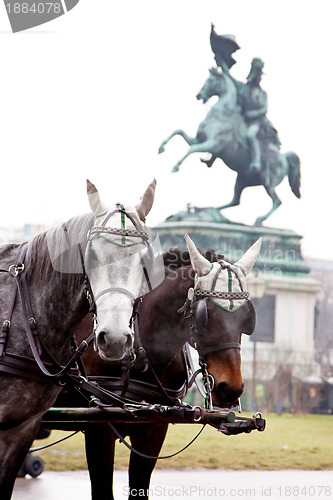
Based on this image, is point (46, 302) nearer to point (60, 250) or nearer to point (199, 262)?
point (60, 250)

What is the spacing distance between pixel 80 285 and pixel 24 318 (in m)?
0.31

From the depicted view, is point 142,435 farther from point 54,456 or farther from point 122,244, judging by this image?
point 54,456

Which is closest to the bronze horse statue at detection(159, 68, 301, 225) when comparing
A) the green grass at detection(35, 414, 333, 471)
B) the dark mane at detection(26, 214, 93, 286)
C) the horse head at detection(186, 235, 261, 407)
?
A: the green grass at detection(35, 414, 333, 471)

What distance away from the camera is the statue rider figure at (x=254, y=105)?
2319 cm

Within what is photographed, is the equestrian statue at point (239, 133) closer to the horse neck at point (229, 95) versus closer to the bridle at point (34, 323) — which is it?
the horse neck at point (229, 95)

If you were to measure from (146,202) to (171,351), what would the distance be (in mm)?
1676

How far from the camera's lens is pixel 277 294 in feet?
72.9

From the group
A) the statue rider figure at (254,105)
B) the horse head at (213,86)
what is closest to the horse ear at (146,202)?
the horse head at (213,86)

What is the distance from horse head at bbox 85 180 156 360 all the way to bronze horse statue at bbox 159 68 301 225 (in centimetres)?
1906

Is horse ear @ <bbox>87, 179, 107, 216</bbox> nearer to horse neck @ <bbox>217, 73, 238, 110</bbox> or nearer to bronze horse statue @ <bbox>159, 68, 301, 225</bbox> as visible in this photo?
bronze horse statue @ <bbox>159, 68, 301, 225</bbox>

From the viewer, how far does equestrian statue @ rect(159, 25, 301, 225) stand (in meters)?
22.8

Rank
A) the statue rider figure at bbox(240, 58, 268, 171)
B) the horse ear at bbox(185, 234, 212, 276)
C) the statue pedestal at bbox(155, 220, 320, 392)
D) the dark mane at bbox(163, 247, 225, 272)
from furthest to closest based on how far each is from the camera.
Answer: the statue rider figure at bbox(240, 58, 268, 171)
the statue pedestal at bbox(155, 220, 320, 392)
the dark mane at bbox(163, 247, 225, 272)
the horse ear at bbox(185, 234, 212, 276)

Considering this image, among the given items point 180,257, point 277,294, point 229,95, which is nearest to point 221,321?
point 180,257

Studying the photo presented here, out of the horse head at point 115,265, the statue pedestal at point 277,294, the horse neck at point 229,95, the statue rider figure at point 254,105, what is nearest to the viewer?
the horse head at point 115,265
